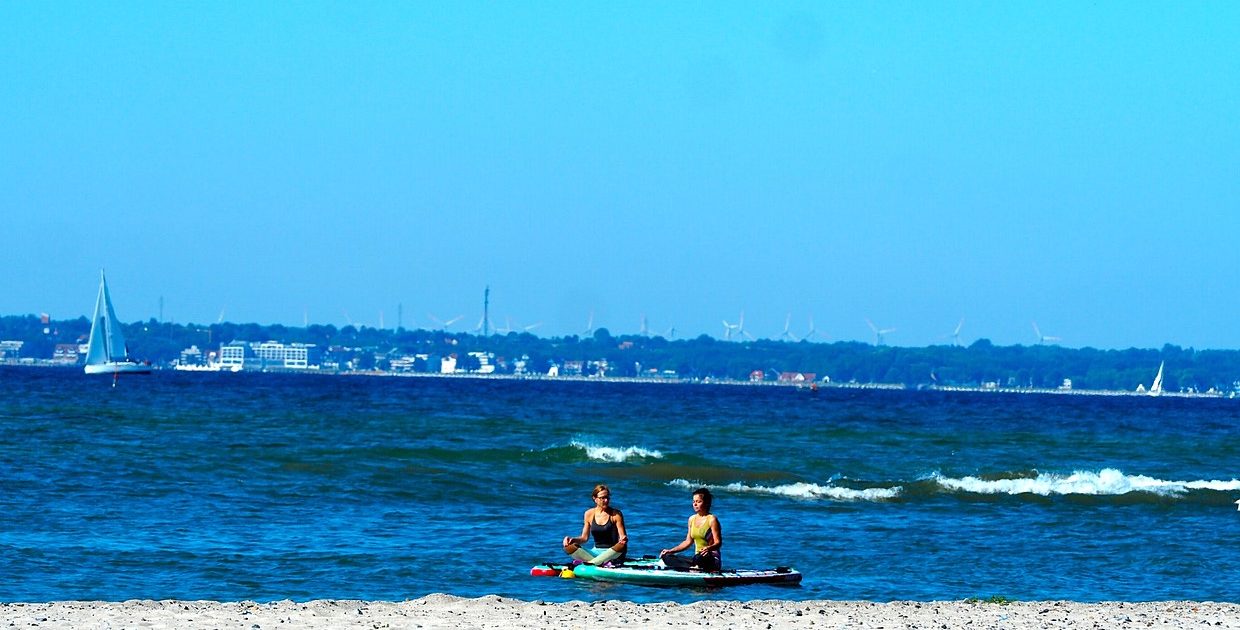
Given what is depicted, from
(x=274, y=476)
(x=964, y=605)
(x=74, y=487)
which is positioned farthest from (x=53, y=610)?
(x=274, y=476)

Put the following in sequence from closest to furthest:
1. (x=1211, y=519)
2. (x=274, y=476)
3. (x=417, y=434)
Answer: (x=1211, y=519) < (x=274, y=476) < (x=417, y=434)

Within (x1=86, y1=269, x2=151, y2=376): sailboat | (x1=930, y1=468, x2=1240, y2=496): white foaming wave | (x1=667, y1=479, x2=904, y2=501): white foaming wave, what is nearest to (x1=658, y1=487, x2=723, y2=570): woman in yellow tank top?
(x1=667, y1=479, x2=904, y2=501): white foaming wave

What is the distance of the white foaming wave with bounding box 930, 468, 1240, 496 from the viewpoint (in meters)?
37.0

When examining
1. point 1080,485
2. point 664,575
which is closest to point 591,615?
point 664,575

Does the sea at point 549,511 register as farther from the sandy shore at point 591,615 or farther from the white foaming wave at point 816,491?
the sandy shore at point 591,615

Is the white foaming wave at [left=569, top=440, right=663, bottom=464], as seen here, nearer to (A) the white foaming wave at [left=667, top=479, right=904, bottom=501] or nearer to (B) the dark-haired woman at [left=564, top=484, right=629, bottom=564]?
(A) the white foaming wave at [left=667, top=479, right=904, bottom=501]

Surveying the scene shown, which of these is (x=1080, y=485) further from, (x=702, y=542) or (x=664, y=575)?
(x=664, y=575)

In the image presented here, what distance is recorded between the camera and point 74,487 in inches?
1259

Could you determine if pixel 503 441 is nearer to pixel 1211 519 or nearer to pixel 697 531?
pixel 1211 519

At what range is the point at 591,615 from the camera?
55.3ft

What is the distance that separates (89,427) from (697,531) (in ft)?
129

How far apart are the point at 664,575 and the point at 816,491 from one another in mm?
15655

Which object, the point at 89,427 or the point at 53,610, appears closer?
the point at 53,610

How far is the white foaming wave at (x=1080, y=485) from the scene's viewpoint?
37031 millimetres
